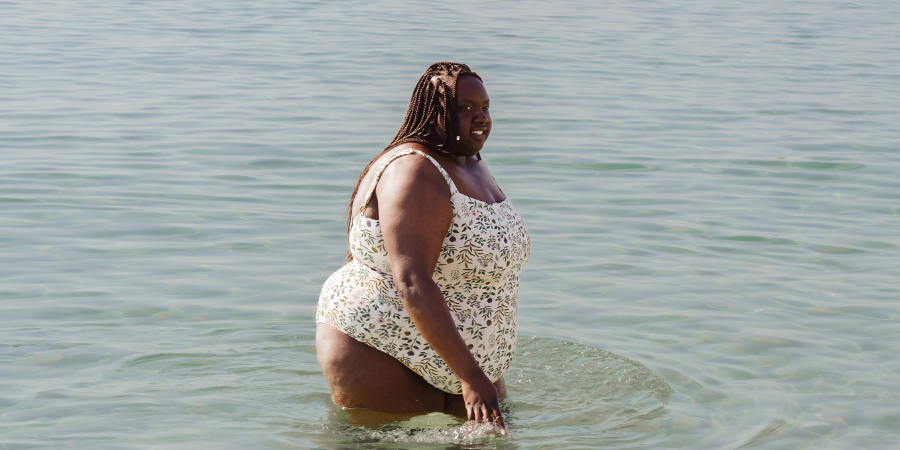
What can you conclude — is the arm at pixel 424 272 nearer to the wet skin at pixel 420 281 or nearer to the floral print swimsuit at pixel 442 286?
the wet skin at pixel 420 281

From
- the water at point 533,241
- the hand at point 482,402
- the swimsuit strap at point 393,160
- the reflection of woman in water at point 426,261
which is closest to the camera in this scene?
the hand at point 482,402

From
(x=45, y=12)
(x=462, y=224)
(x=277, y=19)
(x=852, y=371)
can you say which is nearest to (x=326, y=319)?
(x=462, y=224)

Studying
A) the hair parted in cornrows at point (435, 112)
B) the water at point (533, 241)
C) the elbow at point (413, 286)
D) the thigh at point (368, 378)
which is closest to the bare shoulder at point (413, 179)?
the hair parted in cornrows at point (435, 112)

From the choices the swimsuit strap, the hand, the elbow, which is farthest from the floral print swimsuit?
the hand

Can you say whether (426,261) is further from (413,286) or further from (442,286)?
(442,286)

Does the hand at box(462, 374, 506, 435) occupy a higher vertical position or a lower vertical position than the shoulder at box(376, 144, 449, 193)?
lower

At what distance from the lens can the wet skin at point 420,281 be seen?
3.75 meters

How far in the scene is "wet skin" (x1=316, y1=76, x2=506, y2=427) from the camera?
3.75 m

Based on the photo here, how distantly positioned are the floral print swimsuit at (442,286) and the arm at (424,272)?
0.14 meters

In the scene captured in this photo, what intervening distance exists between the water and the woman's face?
3.65 feet

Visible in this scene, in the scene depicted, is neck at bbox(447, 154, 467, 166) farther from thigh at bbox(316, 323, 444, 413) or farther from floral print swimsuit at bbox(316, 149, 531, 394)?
thigh at bbox(316, 323, 444, 413)

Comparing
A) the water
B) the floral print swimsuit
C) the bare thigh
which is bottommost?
the water

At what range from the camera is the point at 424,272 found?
3773mm

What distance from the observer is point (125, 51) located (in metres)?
17.4
